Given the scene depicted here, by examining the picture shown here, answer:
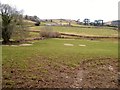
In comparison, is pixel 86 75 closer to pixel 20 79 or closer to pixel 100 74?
pixel 100 74

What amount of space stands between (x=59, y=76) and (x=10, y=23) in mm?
27604

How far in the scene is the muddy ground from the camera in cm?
1188

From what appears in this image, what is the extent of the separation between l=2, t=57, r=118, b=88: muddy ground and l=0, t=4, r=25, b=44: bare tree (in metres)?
22.8

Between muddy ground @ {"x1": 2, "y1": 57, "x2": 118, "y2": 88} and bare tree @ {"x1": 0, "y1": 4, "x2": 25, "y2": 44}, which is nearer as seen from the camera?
muddy ground @ {"x1": 2, "y1": 57, "x2": 118, "y2": 88}

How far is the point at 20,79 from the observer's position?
40.5 feet

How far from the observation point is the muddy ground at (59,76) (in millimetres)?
11875

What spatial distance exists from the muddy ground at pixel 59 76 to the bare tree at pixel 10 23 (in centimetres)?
2284

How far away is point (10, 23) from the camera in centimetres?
3912

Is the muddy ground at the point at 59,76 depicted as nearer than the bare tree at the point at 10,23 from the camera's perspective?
Yes

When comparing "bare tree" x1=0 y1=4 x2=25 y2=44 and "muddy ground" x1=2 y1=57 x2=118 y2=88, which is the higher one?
"bare tree" x1=0 y1=4 x2=25 y2=44

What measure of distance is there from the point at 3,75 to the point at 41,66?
3465 millimetres

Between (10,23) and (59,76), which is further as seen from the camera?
(10,23)

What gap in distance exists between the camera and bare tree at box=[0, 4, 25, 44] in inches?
1508

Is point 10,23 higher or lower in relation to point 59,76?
higher
